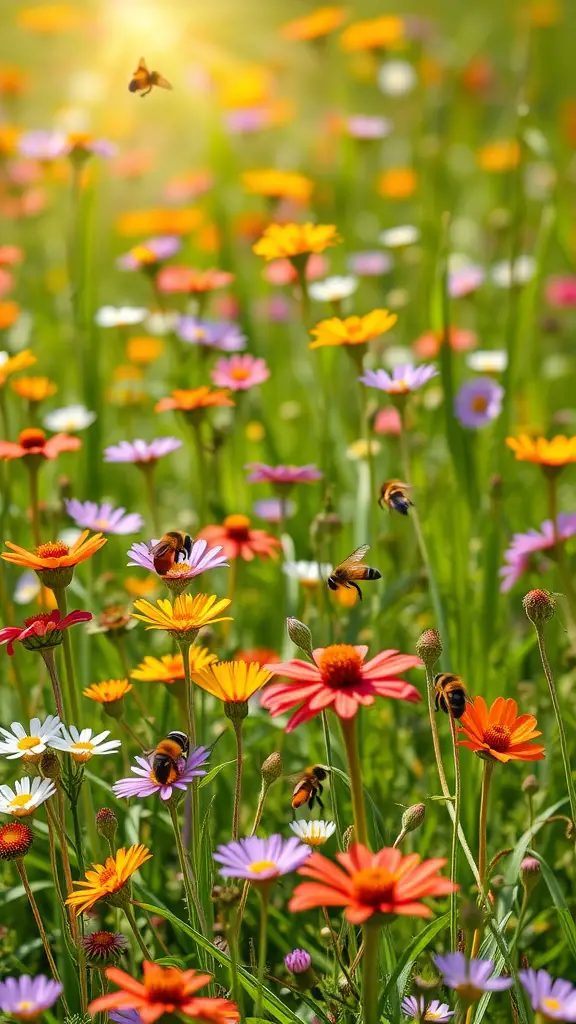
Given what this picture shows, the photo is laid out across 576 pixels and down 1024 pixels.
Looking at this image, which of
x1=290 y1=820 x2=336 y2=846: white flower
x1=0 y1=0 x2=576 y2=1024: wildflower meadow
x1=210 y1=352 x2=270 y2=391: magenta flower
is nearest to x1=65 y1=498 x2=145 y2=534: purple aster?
x1=0 y1=0 x2=576 y2=1024: wildflower meadow

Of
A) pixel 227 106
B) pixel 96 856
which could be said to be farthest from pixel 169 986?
pixel 227 106

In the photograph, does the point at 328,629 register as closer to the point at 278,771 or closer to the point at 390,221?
the point at 278,771

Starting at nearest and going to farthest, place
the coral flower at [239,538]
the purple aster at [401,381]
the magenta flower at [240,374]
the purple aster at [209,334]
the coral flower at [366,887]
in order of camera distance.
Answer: the coral flower at [366,887] < the purple aster at [401,381] < the coral flower at [239,538] < the magenta flower at [240,374] < the purple aster at [209,334]

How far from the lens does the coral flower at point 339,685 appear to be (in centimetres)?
105

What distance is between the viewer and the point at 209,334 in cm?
236

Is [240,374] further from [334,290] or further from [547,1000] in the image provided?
[547,1000]

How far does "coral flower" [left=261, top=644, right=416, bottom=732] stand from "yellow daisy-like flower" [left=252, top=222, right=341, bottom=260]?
102 cm

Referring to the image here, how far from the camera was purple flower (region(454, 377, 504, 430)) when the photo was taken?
8.18 feet

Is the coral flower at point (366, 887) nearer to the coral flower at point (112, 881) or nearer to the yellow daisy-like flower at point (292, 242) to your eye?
the coral flower at point (112, 881)

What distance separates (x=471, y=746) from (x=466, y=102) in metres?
4.61

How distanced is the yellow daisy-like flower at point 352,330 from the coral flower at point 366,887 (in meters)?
0.94

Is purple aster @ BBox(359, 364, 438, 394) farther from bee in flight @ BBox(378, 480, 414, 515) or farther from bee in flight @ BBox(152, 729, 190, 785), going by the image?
bee in flight @ BBox(152, 729, 190, 785)

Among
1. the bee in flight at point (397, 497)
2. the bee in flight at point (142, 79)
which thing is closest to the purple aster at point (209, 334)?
the bee in flight at point (142, 79)

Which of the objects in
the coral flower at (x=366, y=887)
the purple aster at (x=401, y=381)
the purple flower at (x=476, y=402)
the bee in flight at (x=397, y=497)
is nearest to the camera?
the coral flower at (x=366, y=887)
